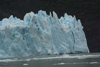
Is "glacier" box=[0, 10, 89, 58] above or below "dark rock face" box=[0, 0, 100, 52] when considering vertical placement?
below

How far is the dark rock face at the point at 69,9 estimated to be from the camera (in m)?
52.1

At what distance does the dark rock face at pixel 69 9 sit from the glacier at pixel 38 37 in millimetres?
16281

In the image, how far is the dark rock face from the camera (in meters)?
52.1

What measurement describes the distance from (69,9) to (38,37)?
26847mm

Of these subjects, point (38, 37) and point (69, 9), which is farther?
point (69, 9)

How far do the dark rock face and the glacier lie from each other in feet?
53.4

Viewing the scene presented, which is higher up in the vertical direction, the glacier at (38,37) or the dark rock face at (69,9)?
the dark rock face at (69,9)

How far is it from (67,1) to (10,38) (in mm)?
29451

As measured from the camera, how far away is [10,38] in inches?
1158

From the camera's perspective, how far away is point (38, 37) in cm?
3042

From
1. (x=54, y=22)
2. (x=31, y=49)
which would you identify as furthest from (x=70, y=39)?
(x=31, y=49)

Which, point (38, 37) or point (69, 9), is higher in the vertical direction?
point (69, 9)

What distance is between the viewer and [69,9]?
2215 inches

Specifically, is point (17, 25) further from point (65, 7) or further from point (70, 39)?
point (65, 7)
